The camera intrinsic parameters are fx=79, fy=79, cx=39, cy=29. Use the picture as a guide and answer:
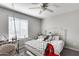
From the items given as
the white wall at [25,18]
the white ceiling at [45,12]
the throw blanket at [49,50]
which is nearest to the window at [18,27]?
the white wall at [25,18]

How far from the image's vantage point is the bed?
119cm

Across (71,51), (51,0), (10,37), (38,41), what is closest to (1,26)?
(10,37)

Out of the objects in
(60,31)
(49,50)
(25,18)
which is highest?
(25,18)

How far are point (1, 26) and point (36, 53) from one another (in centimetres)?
66

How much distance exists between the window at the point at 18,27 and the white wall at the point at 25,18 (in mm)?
56

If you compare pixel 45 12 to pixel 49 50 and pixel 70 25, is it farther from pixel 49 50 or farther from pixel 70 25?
pixel 49 50

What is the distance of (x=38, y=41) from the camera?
4.14 feet

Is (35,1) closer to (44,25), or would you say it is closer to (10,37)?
(44,25)

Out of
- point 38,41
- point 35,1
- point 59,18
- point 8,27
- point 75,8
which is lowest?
point 38,41

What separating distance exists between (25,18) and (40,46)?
0.50 metres

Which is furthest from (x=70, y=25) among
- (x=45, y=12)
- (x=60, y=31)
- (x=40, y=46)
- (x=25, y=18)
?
(x=25, y=18)

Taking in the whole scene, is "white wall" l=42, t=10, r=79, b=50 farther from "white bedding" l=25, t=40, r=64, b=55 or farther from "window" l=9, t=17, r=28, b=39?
"window" l=9, t=17, r=28, b=39

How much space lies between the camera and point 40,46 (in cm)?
123

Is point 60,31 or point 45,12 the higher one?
point 45,12
